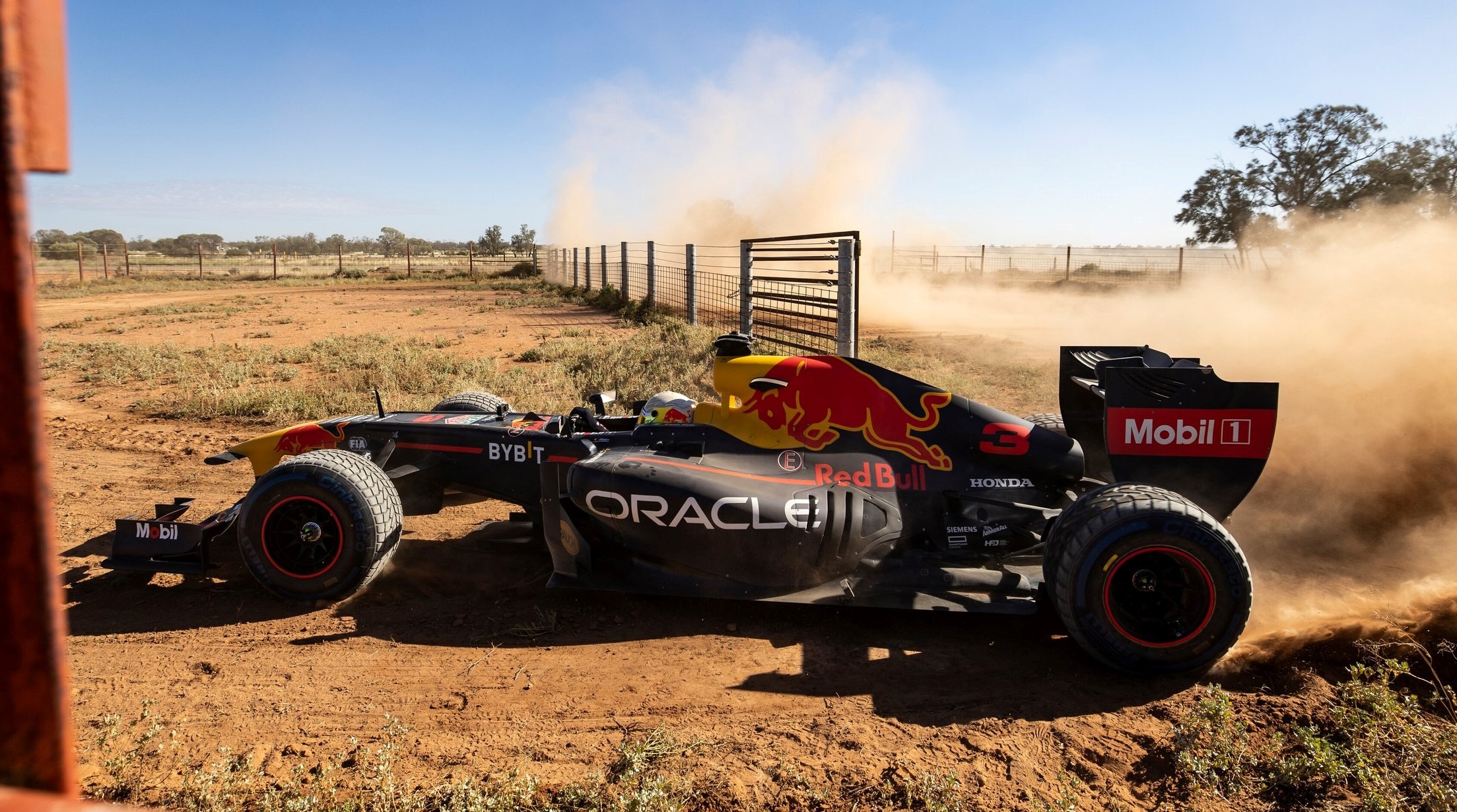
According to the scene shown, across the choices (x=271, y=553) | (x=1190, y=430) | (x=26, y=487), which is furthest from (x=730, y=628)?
(x=26, y=487)

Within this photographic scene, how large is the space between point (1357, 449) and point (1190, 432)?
352cm

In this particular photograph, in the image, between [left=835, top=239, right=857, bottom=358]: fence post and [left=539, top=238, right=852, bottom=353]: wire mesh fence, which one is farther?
[left=539, top=238, right=852, bottom=353]: wire mesh fence

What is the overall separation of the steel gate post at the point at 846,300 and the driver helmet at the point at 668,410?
14.3 ft

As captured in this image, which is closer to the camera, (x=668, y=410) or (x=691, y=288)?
(x=668, y=410)

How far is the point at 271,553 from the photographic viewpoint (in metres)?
5.79

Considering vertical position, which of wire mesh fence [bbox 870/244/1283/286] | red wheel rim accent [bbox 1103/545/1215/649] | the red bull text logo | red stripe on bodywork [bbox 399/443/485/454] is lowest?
red wheel rim accent [bbox 1103/545/1215/649]

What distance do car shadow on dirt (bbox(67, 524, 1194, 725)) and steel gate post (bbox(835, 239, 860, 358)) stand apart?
5.84 metres

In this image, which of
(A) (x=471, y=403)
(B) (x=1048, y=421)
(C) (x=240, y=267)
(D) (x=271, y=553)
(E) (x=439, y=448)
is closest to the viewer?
(D) (x=271, y=553)

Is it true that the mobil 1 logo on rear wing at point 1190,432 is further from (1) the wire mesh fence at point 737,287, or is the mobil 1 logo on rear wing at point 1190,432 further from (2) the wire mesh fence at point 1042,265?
(2) the wire mesh fence at point 1042,265

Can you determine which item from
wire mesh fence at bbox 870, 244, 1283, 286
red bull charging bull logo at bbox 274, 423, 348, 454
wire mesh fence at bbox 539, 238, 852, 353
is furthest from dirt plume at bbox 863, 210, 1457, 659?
wire mesh fence at bbox 870, 244, 1283, 286

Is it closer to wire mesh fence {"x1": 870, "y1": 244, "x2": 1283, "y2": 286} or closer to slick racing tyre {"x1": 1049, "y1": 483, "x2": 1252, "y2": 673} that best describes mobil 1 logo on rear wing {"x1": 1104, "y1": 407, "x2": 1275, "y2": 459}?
slick racing tyre {"x1": 1049, "y1": 483, "x2": 1252, "y2": 673}

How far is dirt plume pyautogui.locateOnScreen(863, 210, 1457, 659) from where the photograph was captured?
579 cm

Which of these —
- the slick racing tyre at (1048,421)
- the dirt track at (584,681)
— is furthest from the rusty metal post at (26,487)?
the slick racing tyre at (1048,421)

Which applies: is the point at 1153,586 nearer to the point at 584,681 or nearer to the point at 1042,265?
the point at 584,681
